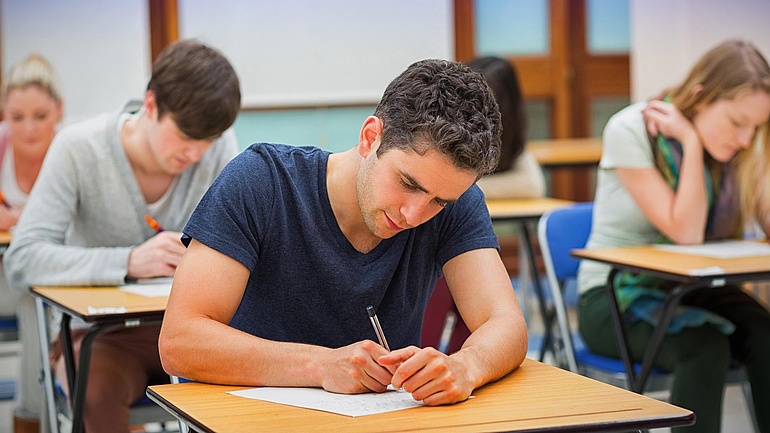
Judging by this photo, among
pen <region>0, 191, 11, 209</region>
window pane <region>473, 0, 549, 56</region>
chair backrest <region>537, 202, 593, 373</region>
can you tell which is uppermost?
window pane <region>473, 0, 549, 56</region>

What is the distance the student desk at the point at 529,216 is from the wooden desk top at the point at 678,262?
89cm

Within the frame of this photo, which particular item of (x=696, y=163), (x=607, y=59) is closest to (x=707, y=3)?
(x=607, y=59)

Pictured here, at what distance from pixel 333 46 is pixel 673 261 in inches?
176

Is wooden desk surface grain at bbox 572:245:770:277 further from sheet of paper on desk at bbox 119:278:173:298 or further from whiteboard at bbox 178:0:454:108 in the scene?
whiteboard at bbox 178:0:454:108

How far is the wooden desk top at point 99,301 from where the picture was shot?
7.06 ft

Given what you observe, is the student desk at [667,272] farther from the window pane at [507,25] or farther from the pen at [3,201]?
the window pane at [507,25]

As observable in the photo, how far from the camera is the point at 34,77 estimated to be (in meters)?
3.93

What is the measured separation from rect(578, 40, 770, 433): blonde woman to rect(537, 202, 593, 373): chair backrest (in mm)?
61

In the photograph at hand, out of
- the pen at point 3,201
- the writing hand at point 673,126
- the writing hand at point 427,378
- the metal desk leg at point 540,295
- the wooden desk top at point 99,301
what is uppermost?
the writing hand at point 673,126

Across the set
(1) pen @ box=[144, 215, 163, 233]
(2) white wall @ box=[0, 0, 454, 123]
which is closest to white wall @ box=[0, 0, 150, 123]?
(2) white wall @ box=[0, 0, 454, 123]

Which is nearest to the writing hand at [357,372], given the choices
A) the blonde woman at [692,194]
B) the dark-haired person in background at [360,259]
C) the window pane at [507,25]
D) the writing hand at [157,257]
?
the dark-haired person in background at [360,259]

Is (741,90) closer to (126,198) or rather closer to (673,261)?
(673,261)

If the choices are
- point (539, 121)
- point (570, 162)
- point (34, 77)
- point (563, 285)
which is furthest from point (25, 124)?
point (539, 121)

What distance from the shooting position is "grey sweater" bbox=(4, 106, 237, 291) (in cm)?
252
